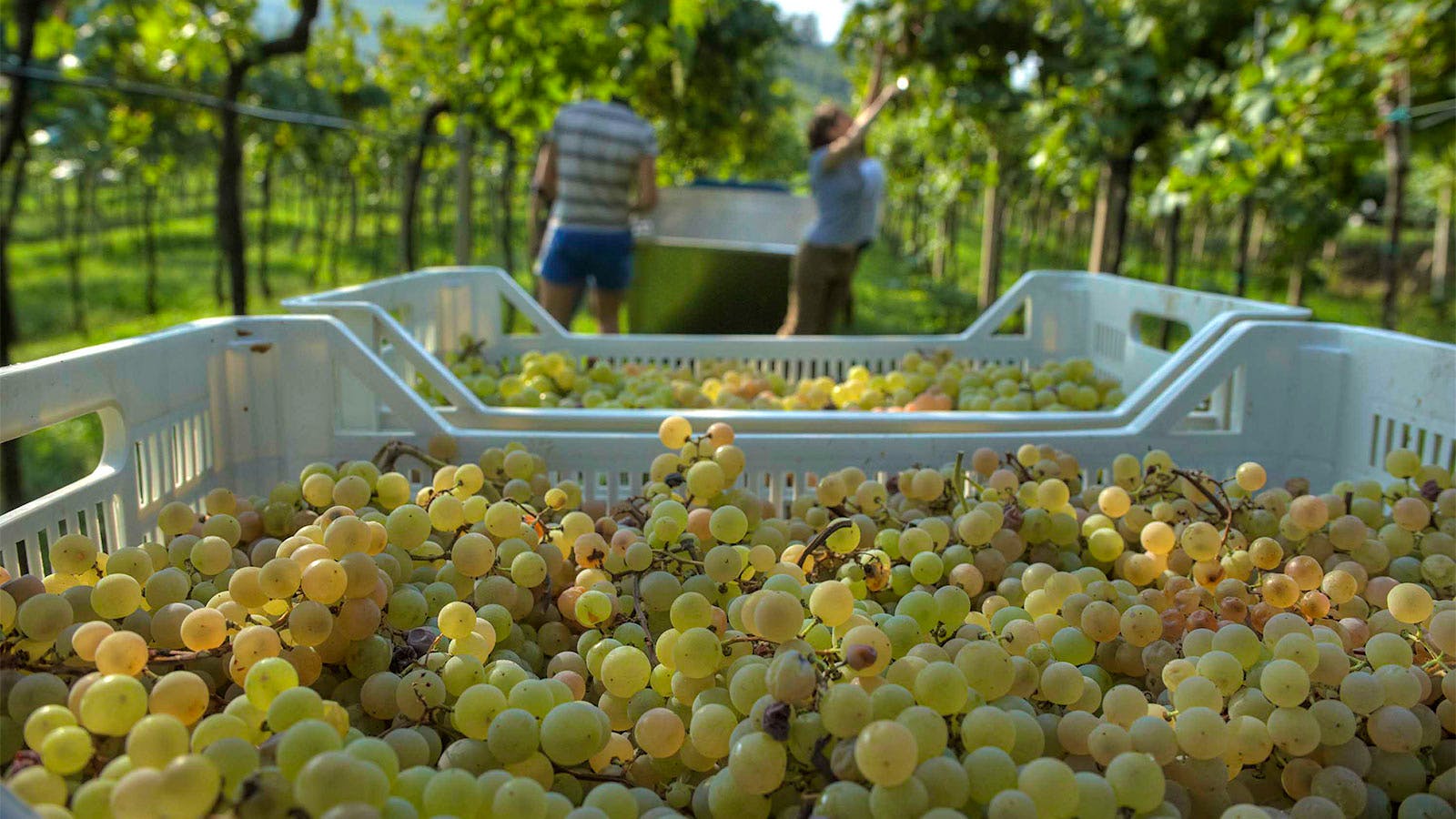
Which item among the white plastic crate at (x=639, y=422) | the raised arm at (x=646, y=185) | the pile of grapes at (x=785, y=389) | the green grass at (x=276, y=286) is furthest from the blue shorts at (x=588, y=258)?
the white plastic crate at (x=639, y=422)

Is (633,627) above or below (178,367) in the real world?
below

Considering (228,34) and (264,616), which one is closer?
(264,616)

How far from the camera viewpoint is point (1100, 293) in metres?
2.60

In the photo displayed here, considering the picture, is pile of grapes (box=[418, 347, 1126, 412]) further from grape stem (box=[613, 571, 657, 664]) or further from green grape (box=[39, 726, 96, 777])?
green grape (box=[39, 726, 96, 777])

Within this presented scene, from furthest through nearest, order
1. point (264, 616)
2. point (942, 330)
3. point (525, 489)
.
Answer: point (942, 330)
point (525, 489)
point (264, 616)

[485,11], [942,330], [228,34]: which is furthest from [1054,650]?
[942,330]

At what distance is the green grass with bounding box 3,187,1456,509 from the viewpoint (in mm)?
7590

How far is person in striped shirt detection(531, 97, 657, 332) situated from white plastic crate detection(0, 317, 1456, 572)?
241cm

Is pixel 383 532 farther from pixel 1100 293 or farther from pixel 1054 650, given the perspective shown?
pixel 1100 293

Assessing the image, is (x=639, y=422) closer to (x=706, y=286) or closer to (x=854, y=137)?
(x=854, y=137)

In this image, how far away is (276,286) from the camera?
39.9 feet

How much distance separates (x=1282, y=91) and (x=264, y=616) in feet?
13.4

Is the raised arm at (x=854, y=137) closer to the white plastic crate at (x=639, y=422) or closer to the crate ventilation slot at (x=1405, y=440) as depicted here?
the white plastic crate at (x=639, y=422)

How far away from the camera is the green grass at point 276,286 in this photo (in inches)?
299
